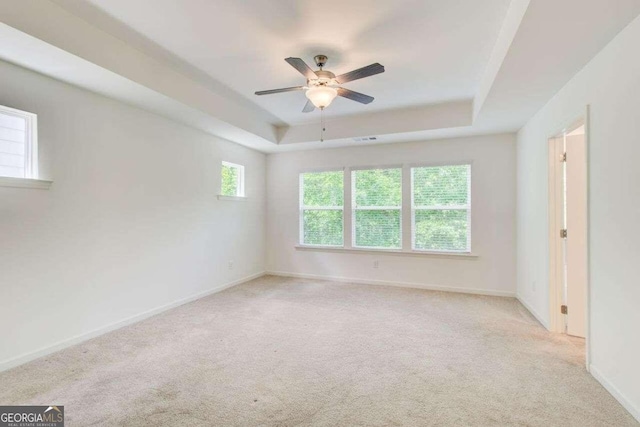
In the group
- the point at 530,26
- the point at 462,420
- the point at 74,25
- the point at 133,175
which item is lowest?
the point at 462,420

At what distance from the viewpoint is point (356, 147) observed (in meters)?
5.34

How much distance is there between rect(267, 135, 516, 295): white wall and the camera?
179 inches

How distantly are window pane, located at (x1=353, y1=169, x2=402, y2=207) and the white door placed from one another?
236cm

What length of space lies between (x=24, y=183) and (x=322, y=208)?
402 centimetres

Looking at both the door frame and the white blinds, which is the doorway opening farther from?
the white blinds

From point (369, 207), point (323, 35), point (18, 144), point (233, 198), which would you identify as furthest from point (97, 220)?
point (369, 207)

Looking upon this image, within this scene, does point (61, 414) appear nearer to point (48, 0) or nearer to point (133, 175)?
point (133, 175)

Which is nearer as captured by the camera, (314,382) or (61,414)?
(61,414)

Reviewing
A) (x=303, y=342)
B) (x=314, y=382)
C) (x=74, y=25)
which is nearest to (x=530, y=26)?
(x=314, y=382)

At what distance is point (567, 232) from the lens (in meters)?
3.06

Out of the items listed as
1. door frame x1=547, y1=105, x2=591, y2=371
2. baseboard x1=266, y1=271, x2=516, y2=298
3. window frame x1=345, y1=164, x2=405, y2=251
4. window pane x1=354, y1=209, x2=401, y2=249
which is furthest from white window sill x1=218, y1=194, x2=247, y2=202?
door frame x1=547, y1=105, x2=591, y2=371

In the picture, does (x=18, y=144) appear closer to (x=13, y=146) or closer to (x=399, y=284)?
(x=13, y=146)

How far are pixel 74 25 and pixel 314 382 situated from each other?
320 centimetres

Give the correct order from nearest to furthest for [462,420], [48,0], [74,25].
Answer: [462,420], [48,0], [74,25]
